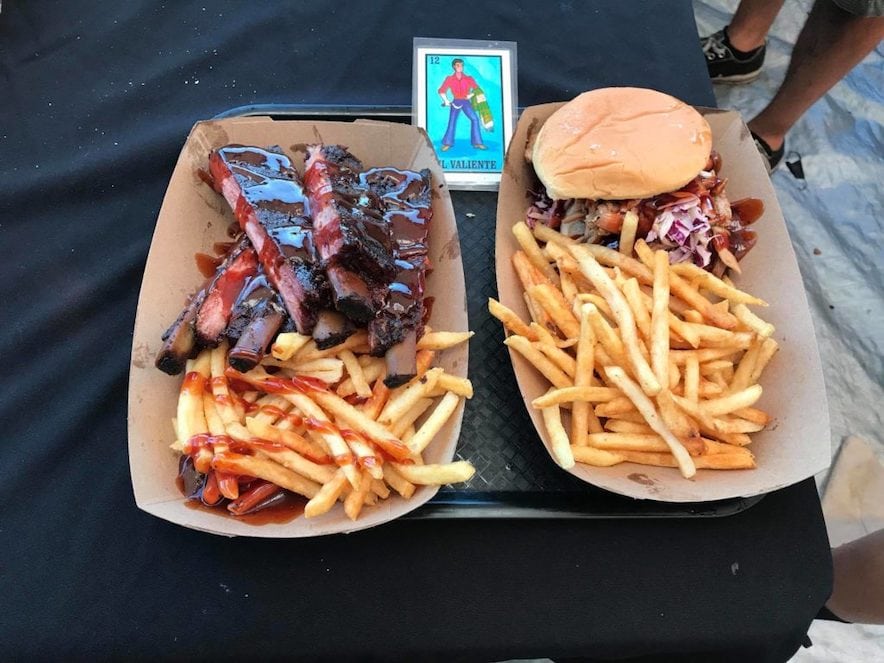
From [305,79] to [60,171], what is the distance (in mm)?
940

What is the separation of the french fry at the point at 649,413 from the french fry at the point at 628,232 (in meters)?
0.51

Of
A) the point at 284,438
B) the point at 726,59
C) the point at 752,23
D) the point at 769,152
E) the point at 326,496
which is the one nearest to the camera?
the point at 326,496

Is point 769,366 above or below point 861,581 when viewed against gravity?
above

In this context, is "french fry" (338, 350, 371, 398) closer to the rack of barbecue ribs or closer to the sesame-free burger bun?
the rack of barbecue ribs

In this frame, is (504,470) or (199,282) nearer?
(504,470)

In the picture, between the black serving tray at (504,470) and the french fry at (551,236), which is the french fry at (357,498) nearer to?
the black serving tray at (504,470)

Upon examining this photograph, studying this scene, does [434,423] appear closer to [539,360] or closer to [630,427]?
[539,360]

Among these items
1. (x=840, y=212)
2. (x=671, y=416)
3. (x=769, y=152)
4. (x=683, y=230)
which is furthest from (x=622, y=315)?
(x=840, y=212)

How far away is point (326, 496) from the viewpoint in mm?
1343

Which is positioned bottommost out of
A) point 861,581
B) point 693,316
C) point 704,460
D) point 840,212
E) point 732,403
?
point 861,581

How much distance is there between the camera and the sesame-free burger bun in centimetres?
193

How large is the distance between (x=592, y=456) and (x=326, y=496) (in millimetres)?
655

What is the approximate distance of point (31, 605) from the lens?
1.43 meters

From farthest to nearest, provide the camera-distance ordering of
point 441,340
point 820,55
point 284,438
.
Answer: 1. point 820,55
2. point 441,340
3. point 284,438
